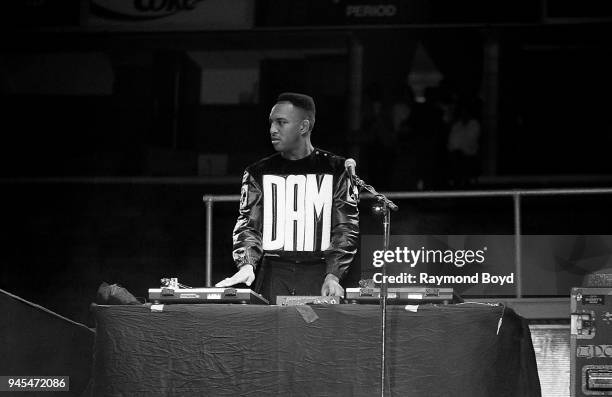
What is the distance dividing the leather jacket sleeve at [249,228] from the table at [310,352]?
0.79 m

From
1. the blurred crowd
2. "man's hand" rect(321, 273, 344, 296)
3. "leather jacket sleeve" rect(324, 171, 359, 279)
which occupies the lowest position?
"man's hand" rect(321, 273, 344, 296)

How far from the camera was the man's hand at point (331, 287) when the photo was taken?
6.16 metres

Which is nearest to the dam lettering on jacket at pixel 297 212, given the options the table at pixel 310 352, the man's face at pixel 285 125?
the man's face at pixel 285 125

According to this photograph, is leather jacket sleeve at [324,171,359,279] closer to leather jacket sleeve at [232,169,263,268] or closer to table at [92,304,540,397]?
leather jacket sleeve at [232,169,263,268]

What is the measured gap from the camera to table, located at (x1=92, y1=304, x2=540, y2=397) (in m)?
5.45

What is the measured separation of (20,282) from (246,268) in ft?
22.2

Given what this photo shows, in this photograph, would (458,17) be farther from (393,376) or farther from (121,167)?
(393,376)

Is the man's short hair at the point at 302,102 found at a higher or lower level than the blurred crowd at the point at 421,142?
lower

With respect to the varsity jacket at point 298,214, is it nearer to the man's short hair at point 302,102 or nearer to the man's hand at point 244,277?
the man's hand at point 244,277

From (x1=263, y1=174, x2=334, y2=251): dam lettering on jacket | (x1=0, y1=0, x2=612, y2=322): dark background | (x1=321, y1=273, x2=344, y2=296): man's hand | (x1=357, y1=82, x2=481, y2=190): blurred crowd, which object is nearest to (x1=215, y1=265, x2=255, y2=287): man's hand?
(x1=263, y1=174, x2=334, y2=251): dam lettering on jacket

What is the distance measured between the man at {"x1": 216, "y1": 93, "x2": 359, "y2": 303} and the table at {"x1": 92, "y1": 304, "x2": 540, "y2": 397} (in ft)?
2.73

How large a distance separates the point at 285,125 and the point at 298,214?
0.48 m

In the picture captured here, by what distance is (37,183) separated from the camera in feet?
44.9

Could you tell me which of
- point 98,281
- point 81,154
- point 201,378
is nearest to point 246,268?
point 201,378
